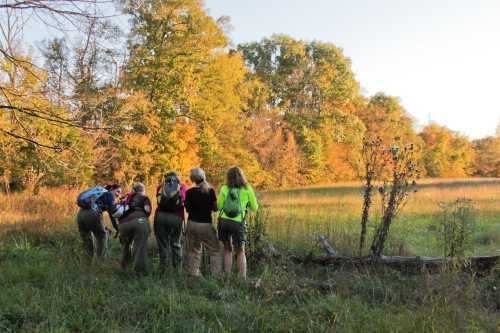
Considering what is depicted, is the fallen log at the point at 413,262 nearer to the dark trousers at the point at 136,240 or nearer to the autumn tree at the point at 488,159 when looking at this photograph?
the dark trousers at the point at 136,240

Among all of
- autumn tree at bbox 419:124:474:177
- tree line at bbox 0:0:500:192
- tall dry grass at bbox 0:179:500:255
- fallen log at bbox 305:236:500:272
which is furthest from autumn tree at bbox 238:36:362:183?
fallen log at bbox 305:236:500:272

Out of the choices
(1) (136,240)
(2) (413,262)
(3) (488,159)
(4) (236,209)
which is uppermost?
(3) (488,159)

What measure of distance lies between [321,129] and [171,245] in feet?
109

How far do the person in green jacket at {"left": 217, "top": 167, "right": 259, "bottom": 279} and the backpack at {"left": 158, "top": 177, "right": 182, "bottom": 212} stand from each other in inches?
24.3

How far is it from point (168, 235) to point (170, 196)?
2.07 ft

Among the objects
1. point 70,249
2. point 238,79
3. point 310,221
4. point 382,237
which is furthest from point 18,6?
point 238,79

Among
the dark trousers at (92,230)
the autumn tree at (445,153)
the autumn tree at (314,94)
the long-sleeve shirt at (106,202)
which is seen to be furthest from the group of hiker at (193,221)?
the autumn tree at (445,153)

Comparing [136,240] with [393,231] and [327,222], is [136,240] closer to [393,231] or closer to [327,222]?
[327,222]

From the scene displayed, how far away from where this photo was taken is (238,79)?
24.3m

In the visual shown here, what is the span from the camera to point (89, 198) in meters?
Result: 6.36

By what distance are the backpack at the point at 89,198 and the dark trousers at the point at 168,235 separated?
46.8 inches

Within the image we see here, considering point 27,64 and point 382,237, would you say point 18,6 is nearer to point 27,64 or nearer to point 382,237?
point 27,64

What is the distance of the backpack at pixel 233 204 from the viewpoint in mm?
5673

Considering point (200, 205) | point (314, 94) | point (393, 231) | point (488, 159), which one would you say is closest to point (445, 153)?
point (488, 159)
